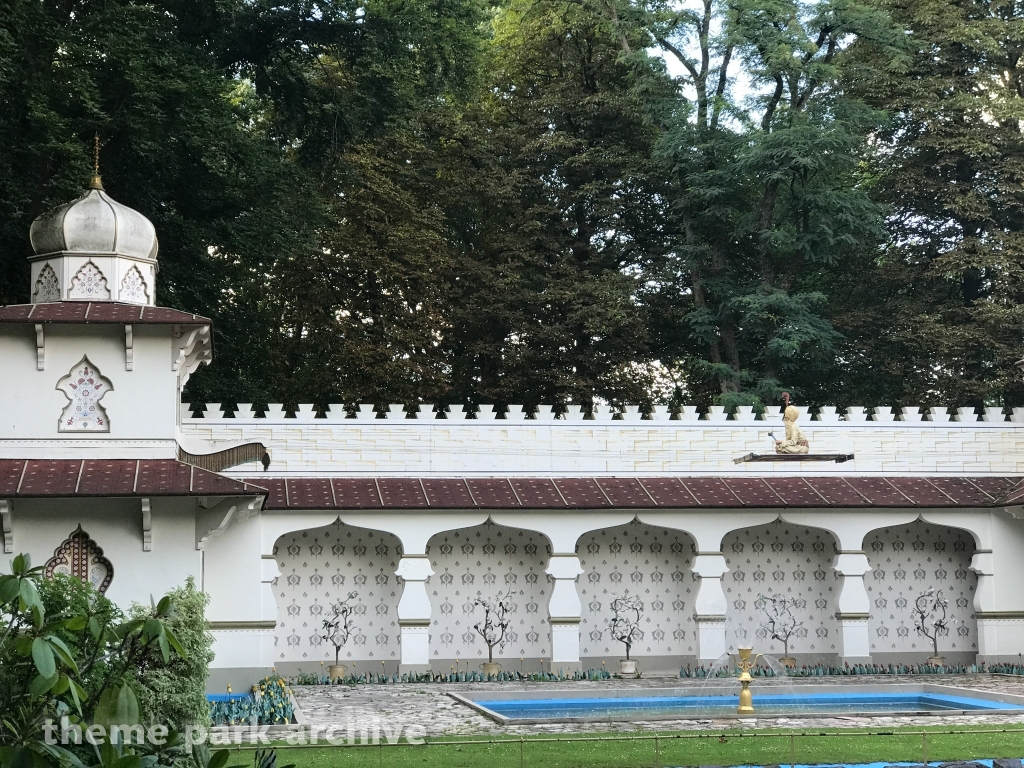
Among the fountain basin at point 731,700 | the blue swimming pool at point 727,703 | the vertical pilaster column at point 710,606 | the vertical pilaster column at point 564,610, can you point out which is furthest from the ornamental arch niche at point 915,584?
the vertical pilaster column at point 564,610

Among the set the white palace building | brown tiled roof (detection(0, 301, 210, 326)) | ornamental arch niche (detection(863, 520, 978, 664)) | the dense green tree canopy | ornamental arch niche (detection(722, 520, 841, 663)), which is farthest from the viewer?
the dense green tree canopy

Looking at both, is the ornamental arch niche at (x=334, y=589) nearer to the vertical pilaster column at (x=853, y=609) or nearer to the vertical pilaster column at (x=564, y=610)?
the vertical pilaster column at (x=564, y=610)

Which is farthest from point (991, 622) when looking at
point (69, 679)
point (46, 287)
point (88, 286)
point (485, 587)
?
point (69, 679)

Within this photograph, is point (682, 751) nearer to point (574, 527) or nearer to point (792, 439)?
point (574, 527)

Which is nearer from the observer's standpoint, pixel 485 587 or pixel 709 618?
pixel 709 618

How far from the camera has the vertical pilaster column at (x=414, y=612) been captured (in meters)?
19.5

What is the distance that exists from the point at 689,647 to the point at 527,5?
670 inches

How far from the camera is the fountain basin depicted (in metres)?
15.4

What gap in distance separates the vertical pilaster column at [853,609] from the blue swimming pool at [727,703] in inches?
133

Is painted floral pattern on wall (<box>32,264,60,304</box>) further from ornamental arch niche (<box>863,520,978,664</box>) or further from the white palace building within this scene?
ornamental arch niche (<box>863,520,978,664</box>)

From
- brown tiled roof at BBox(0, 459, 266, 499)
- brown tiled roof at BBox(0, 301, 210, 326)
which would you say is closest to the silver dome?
brown tiled roof at BBox(0, 301, 210, 326)

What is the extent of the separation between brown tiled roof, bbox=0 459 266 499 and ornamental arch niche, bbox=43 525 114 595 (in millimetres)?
795

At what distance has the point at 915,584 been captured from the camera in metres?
21.7

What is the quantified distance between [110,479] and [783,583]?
35.8 feet
